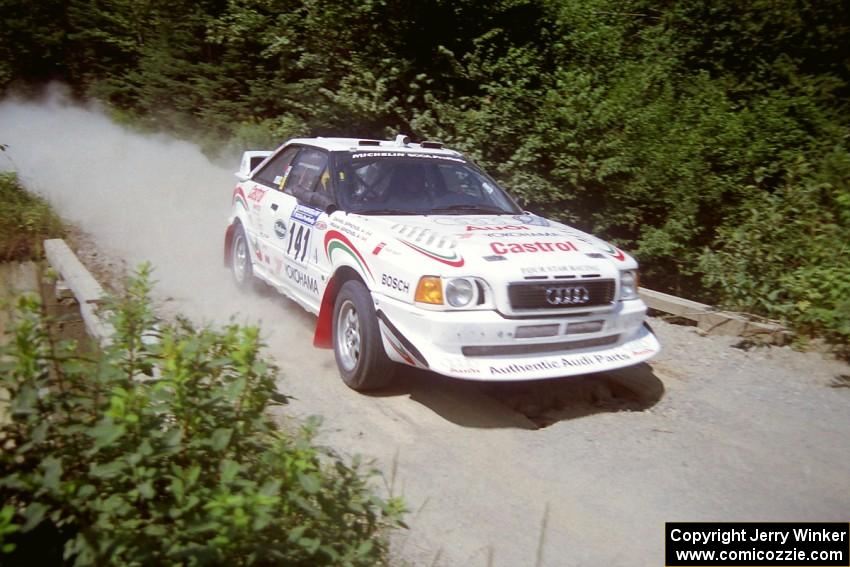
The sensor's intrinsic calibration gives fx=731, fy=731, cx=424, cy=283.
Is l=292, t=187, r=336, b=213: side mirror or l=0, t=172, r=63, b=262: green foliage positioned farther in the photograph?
l=0, t=172, r=63, b=262: green foliage

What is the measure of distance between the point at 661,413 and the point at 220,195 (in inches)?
379

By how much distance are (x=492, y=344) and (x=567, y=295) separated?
615 mm

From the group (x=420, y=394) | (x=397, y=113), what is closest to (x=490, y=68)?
(x=397, y=113)

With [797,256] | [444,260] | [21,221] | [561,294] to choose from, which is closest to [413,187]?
[444,260]

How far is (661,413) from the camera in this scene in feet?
16.7

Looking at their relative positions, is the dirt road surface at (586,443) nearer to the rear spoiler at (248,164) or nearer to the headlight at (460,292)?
the headlight at (460,292)

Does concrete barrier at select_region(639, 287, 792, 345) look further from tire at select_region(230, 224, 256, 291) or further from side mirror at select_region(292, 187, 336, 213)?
tire at select_region(230, 224, 256, 291)

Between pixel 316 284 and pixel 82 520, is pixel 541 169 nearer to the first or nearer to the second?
pixel 316 284

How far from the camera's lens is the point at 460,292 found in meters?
4.62

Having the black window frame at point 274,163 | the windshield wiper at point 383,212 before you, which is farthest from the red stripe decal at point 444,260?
the black window frame at point 274,163

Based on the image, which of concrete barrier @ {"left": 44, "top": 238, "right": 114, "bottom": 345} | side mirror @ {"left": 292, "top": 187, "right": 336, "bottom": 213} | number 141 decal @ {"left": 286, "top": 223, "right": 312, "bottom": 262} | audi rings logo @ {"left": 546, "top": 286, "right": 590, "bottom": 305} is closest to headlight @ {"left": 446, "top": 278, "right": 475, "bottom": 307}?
audi rings logo @ {"left": 546, "top": 286, "right": 590, "bottom": 305}

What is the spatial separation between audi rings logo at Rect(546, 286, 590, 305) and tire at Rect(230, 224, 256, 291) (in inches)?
144

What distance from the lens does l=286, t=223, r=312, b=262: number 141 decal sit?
236 inches

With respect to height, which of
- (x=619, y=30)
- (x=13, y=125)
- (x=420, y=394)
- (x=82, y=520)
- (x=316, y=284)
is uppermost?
(x=619, y=30)
